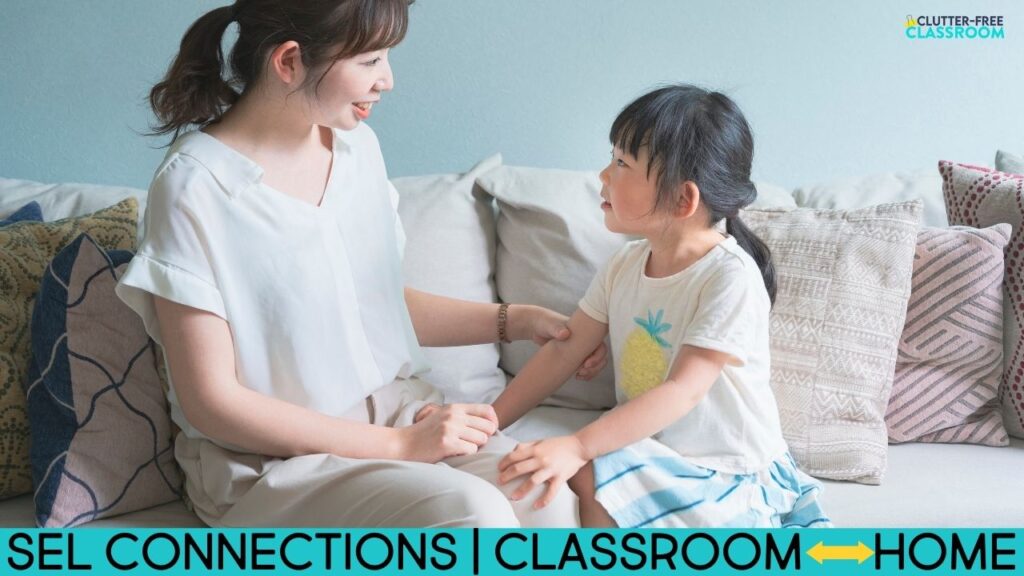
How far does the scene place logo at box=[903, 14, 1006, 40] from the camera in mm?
2340

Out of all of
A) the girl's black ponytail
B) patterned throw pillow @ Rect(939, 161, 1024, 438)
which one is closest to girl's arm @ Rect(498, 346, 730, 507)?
the girl's black ponytail

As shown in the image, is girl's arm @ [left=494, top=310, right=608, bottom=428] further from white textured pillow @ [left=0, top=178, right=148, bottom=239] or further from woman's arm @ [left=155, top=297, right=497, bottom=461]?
white textured pillow @ [left=0, top=178, right=148, bottom=239]

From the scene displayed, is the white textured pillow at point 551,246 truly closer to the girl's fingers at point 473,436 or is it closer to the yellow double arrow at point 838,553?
the girl's fingers at point 473,436

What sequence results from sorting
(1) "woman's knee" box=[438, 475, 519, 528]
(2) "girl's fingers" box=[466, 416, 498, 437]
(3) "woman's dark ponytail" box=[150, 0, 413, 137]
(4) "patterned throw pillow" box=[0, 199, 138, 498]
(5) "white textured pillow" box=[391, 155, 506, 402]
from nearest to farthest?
(1) "woman's knee" box=[438, 475, 519, 528], (3) "woman's dark ponytail" box=[150, 0, 413, 137], (2) "girl's fingers" box=[466, 416, 498, 437], (4) "patterned throw pillow" box=[0, 199, 138, 498], (5) "white textured pillow" box=[391, 155, 506, 402]

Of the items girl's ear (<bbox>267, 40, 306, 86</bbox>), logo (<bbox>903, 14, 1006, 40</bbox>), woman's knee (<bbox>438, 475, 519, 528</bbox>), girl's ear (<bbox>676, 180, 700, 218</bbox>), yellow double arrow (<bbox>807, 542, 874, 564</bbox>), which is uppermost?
girl's ear (<bbox>267, 40, 306, 86</bbox>)

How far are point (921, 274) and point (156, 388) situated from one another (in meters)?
1.33

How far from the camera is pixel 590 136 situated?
235 centimetres

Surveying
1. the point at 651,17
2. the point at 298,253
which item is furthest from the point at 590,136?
the point at 298,253

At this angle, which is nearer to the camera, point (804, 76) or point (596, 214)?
point (596, 214)

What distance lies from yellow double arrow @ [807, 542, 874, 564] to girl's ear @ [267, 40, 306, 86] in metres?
0.95

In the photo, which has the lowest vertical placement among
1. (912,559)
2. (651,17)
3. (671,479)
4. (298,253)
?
(912,559)

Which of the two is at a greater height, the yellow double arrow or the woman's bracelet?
the woman's bracelet

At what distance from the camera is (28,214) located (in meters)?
1.88

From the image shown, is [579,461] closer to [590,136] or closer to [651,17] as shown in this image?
[590,136]
